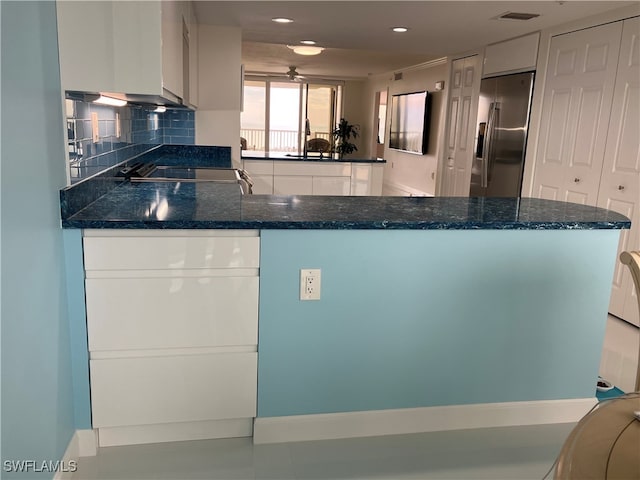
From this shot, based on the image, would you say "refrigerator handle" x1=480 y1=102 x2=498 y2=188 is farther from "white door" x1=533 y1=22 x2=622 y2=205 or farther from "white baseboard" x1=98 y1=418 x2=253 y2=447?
"white baseboard" x1=98 y1=418 x2=253 y2=447

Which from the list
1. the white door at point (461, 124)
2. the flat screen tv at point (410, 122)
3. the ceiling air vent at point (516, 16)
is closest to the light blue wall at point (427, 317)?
the ceiling air vent at point (516, 16)

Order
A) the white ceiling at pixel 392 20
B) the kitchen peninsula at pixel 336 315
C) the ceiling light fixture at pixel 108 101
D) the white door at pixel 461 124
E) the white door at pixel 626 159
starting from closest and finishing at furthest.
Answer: the kitchen peninsula at pixel 336 315
the ceiling light fixture at pixel 108 101
the white door at pixel 626 159
the white ceiling at pixel 392 20
the white door at pixel 461 124

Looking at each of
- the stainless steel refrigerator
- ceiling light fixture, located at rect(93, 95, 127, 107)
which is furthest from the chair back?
ceiling light fixture, located at rect(93, 95, 127, 107)

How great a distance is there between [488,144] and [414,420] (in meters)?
3.88

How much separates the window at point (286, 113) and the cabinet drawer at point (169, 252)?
9992 mm

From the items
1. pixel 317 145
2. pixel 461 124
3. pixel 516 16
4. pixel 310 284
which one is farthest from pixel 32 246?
pixel 317 145

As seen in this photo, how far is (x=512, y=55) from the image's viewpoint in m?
4.97

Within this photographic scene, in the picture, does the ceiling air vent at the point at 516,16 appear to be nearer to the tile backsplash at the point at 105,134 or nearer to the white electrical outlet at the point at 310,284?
the tile backsplash at the point at 105,134

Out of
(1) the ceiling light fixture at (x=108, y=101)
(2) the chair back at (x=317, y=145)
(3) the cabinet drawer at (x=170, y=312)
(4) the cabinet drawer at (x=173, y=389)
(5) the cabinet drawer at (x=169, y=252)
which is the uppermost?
(1) the ceiling light fixture at (x=108, y=101)

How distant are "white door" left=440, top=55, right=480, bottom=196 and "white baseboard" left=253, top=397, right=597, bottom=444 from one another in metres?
4.00

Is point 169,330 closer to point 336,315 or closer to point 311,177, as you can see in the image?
point 336,315

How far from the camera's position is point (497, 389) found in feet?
7.17

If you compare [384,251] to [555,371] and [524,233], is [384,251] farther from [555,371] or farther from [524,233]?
[555,371]

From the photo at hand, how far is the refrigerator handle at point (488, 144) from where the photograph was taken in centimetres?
529
